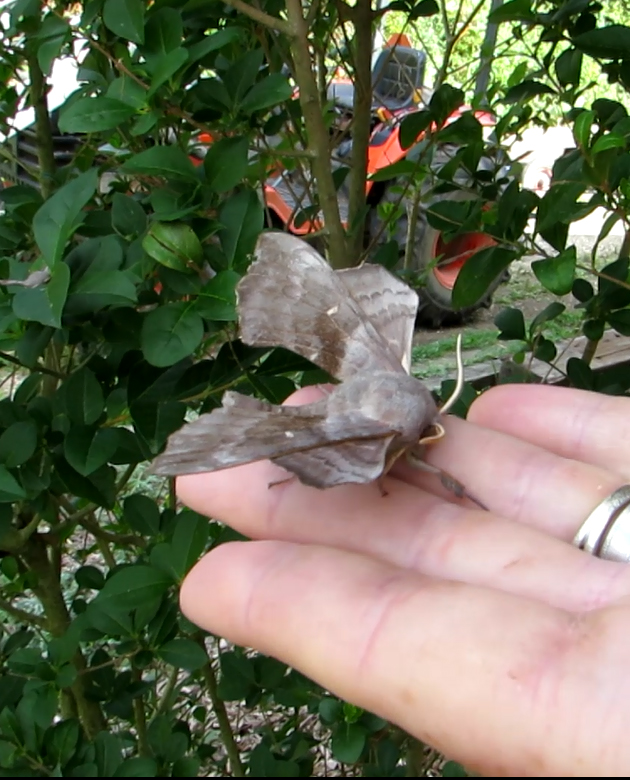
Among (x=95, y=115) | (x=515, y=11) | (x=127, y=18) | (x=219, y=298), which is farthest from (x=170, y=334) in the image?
(x=515, y=11)

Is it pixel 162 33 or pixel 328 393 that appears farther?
pixel 328 393

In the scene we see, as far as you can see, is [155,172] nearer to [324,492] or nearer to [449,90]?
[324,492]

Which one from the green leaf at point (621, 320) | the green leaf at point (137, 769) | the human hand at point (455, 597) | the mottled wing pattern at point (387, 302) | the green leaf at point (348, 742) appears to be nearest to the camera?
the human hand at point (455, 597)

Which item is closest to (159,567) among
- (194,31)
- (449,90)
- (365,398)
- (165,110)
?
(365,398)

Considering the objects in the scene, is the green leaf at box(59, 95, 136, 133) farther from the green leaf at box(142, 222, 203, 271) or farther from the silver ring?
the silver ring

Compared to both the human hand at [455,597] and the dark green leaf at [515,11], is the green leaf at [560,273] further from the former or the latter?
the dark green leaf at [515,11]

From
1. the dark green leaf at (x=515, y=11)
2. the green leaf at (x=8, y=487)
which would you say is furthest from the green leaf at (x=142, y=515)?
the dark green leaf at (x=515, y=11)

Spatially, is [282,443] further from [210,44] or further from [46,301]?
[210,44]
